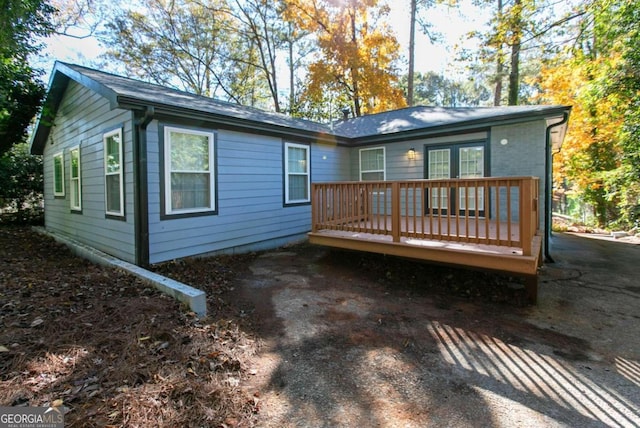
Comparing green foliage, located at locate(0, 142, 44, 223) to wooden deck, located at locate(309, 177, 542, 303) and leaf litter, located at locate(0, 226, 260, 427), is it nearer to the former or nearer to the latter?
leaf litter, located at locate(0, 226, 260, 427)

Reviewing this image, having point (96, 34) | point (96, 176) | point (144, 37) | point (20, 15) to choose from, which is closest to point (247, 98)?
point (144, 37)

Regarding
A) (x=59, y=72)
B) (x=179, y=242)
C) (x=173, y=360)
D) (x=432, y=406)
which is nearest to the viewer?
(x=432, y=406)

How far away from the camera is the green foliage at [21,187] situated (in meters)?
10.1

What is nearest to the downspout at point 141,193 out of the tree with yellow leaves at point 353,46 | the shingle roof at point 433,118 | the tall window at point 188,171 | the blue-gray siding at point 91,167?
the blue-gray siding at point 91,167

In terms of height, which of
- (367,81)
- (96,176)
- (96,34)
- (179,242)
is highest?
(96,34)

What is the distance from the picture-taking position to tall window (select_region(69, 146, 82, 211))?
722cm

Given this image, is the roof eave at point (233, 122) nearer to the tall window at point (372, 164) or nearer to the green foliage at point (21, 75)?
the tall window at point (372, 164)

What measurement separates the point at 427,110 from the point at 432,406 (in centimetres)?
902

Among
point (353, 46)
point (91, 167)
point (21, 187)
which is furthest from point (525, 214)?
point (353, 46)

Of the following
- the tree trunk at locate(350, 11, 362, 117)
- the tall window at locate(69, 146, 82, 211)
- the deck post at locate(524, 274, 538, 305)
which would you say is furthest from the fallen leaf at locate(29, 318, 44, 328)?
the tree trunk at locate(350, 11, 362, 117)

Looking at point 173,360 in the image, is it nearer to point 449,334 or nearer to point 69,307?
point 69,307

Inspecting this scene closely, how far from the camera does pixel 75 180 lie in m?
7.56

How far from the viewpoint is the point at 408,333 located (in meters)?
3.45

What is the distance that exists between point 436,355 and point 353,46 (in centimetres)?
1607
